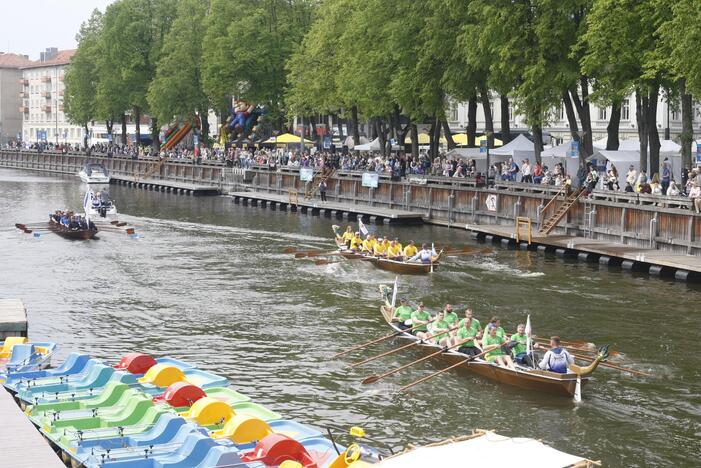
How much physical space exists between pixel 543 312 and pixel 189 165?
71.8 metres

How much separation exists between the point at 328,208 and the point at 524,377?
46.2 meters

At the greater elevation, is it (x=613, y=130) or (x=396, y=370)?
(x=613, y=130)

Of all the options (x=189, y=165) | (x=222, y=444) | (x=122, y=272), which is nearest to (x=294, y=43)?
(x=189, y=165)

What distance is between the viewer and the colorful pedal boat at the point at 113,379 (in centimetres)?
2638

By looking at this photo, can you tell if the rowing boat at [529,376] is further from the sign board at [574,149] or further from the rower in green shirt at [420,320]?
the sign board at [574,149]

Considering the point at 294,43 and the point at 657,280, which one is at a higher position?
the point at 294,43

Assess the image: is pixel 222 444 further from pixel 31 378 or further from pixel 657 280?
pixel 657 280

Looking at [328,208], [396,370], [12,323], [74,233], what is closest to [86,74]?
[328,208]

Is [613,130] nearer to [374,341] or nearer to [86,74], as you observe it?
[374,341]

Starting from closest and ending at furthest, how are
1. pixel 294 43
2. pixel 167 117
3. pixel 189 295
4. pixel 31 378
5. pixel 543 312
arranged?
pixel 31 378
pixel 543 312
pixel 189 295
pixel 294 43
pixel 167 117

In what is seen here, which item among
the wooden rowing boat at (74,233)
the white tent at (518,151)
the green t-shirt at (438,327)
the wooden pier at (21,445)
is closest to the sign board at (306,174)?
the white tent at (518,151)

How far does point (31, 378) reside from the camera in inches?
1103

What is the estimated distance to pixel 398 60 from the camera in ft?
239

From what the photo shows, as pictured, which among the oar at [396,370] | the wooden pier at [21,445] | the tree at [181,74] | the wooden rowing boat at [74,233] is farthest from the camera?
the tree at [181,74]
